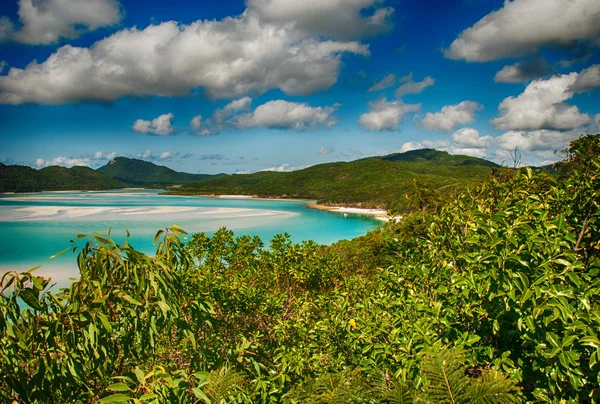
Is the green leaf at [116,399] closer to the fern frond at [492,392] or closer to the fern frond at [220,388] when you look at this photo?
the fern frond at [220,388]

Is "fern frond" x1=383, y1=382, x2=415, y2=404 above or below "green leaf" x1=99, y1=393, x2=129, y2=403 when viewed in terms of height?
below

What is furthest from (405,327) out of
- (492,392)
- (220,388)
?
(220,388)

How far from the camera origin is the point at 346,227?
170 ft

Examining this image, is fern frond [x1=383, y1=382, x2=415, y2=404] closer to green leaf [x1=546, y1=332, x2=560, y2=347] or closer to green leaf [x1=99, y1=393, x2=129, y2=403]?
green leaf [x1=546, y1=332, x2=560, y2=347]

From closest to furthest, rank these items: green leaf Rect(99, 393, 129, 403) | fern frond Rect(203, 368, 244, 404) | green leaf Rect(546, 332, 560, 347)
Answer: green leaf Rect(99, 393, 129, 403) → green leaf Rect(546, 332, 560, 347) → fern frond Rect(203, 368, 244, 404)

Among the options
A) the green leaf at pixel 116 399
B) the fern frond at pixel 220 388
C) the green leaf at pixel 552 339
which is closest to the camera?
the green leaf at pixel 116 399

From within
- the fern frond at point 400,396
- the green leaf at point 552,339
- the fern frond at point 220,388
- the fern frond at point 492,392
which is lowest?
the fern frond at point 220,388

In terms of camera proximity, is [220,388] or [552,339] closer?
[552,339]

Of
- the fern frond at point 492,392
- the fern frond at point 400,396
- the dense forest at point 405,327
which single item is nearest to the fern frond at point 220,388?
the dense forest at point 405,327

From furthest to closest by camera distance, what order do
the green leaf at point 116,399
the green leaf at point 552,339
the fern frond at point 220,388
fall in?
1. the fern frond at point 220,388
2. the green leaf at point 552,339
3. the green leaf at point 116,399

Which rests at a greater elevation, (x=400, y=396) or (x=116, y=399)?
(x=116, y=399)

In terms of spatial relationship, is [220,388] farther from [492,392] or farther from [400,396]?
[492,392]

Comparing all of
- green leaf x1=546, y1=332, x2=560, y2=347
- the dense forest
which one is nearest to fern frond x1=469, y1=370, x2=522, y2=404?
the dense forest

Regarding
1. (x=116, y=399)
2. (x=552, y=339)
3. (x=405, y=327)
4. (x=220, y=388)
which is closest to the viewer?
(x=116, y=399)
